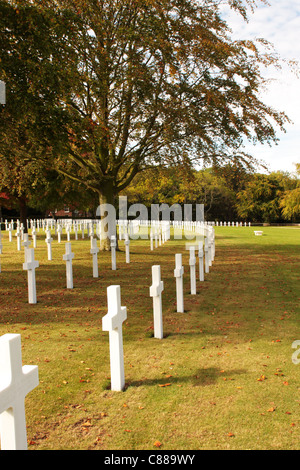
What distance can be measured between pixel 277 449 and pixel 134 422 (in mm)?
1306

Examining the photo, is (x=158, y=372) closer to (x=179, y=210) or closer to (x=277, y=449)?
(x=277, y=449)

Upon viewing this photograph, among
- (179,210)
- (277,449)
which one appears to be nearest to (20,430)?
(277,449)

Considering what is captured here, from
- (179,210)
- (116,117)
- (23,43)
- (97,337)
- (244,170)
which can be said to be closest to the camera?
(97,337)

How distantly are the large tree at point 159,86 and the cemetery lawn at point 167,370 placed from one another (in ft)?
26.1

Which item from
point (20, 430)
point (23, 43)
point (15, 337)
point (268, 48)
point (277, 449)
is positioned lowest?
point (277, 449)

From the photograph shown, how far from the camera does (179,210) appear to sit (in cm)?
6888

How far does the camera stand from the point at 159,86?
57.8 ft

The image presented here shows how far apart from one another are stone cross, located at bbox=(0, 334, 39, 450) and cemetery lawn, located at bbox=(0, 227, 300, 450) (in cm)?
101

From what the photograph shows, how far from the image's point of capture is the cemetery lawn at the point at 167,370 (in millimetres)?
3689

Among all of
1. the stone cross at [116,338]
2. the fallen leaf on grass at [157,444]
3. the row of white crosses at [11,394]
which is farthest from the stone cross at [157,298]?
the row of white crosses at [11,394]

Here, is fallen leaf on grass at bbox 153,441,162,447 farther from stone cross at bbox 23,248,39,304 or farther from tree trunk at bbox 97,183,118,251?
tree trunk at bbox 97,183,118,251

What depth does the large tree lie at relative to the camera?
16.2 meters

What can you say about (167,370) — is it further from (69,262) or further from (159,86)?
(159,86)

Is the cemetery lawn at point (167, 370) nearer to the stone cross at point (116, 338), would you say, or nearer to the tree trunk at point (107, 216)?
the stone cross at point (116, 338)
